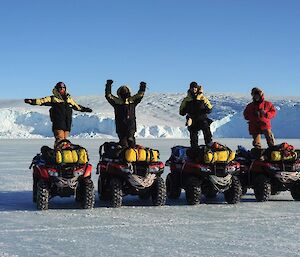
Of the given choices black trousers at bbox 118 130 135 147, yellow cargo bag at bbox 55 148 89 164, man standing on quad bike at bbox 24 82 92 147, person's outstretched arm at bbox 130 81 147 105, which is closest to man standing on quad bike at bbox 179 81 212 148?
person's outstretched arm at bbox 130 81 147 105

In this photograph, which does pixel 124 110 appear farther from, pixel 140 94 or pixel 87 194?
pixel 87 194

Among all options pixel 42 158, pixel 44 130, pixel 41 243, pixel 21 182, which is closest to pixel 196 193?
pixel 42 158

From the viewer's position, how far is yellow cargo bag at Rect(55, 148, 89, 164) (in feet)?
28.6

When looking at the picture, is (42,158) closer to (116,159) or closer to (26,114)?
(116,159)

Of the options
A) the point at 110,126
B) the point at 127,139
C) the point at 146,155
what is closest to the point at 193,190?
the point at 146,155

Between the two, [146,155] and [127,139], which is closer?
[146,155]

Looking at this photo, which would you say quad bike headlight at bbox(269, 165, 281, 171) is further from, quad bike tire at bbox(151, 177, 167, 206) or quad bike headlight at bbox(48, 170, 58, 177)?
quad bike headlight at bbox(48, 170, 58, 177)

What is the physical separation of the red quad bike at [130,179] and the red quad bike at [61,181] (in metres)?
0.44

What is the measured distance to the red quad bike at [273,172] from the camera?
9.75 metres

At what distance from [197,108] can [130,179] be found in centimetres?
200

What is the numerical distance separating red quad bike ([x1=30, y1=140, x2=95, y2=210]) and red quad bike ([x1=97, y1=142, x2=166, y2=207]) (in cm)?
44

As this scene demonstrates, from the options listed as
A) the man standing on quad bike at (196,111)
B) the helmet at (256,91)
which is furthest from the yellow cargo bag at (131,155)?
the helmet at (256,91)

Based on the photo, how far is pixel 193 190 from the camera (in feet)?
30.5

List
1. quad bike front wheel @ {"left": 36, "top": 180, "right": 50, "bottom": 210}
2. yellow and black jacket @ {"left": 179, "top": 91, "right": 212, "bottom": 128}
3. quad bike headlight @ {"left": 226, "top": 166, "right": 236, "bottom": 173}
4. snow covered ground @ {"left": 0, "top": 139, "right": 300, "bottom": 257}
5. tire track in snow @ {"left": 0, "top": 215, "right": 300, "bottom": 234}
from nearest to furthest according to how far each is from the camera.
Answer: snow covered ground @ {"left": 0, "top": 139, "right": 300, "bottom": 257} < tire track in snow @ {"left": 0, "top": 215, "right": 300, "bottom": 234} < quad bike front wheel @ {"left": 36, "top": 180, "right": 50, "bottom": 210} < quad bike headlight @ {"left": 226, "top": 166, "right": 236, "bottom": 173} < yellow and black jacket @ {"left": 179, "top": 91, "right": 212, "bottom": 128}
